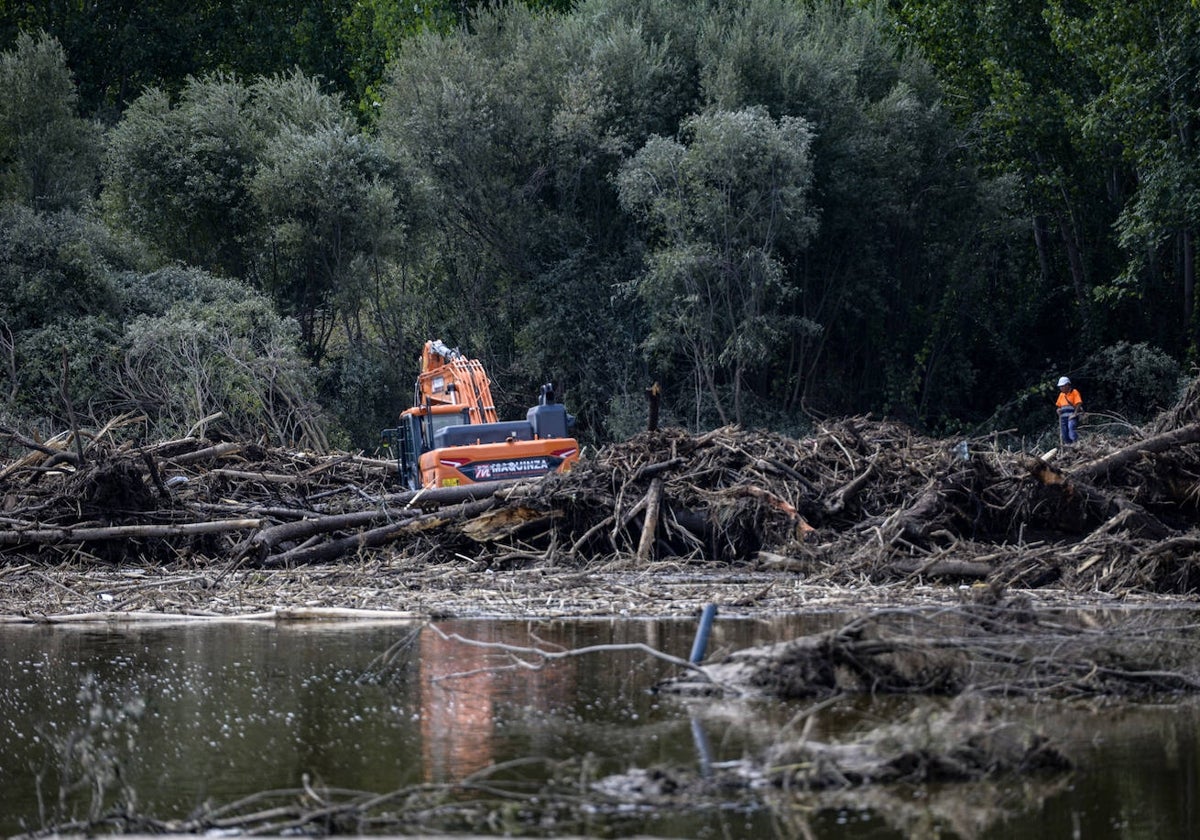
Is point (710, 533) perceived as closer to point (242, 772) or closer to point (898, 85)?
point (242, 772)

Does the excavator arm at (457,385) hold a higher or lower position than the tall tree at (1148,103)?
lower

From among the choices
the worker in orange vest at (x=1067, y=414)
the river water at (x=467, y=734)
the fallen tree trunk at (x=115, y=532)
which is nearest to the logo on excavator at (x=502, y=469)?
the fallen tree trunk at (x=115, y=532)

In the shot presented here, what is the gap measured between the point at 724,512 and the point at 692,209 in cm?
2143

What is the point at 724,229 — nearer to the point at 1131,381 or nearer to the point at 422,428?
the point at 1131,381

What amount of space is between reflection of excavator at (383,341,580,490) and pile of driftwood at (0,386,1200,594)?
137cm

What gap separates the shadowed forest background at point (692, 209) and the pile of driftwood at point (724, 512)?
17795mm

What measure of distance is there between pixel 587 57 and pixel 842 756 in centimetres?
3312

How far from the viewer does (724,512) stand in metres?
14.2

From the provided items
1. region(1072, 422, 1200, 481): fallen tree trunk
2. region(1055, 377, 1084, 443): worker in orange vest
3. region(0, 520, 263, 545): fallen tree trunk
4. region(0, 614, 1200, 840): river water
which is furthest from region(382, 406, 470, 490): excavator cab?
region(0, 614, 1200, 840): river water

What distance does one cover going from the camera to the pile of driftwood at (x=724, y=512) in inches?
→ 502

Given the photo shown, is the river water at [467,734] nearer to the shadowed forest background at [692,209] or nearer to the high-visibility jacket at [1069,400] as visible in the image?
the high-visibility jacket at [1069,400]

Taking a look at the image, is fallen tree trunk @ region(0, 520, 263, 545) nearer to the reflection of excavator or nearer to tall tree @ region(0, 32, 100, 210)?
the reflection of excavator

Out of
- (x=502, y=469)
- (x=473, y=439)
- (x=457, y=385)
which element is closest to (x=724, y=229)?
(x=457, y=385)

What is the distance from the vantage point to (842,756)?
579cm
